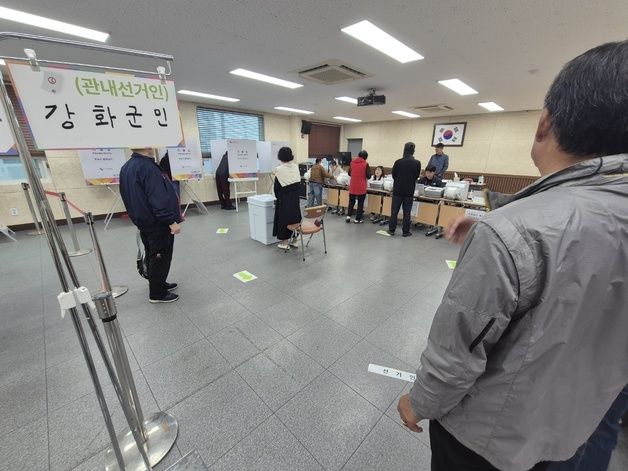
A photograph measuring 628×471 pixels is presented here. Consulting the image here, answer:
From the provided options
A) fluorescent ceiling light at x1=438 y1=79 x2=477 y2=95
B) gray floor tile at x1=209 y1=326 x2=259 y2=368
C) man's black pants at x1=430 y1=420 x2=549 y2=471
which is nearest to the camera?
man's black pants at x1=430 y1=420 x2=549 y2=471

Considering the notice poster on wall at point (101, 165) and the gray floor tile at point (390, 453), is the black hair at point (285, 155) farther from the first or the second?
the notice poster on wall at point (101, 165)

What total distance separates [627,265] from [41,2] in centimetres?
378

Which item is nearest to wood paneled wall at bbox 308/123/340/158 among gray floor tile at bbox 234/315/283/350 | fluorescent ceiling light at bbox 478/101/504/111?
fluorescent ceiling light at bbox 478/101/504/111

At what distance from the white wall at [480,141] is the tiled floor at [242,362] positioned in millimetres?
5965

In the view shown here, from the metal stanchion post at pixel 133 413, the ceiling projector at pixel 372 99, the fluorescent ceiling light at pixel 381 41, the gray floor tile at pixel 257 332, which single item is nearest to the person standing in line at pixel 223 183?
the ceiling projector at pixel 372 99

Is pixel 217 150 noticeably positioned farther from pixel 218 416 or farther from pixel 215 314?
pixel 218 416

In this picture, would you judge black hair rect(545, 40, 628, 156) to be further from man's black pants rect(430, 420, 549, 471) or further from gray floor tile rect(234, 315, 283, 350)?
gray floor tile rect(234, 315, 283, 350)

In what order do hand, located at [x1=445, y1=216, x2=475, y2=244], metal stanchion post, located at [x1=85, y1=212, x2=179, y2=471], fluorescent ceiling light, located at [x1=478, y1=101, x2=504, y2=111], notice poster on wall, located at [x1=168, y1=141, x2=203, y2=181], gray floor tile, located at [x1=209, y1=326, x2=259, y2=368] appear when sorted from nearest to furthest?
hand, located at [x1=445, y1=216, x2=475, y2=244] < metal stanchion post, located at [x1=85, y1=212, x2=179, y2=471] < gray floor tile, located at [x1=209, y1=326, x2=259, y2=368] < notice poster on wall, located at [x1=168, y1=141, x2=203, y2=181] < fluorescent ceiling light, located at [x1=478, y1=101, x2=504, y2=111]

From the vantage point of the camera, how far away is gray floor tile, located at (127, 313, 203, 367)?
1.91m

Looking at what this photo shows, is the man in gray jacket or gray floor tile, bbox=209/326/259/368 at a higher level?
the man in gray jacket

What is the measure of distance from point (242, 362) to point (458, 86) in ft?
17.9

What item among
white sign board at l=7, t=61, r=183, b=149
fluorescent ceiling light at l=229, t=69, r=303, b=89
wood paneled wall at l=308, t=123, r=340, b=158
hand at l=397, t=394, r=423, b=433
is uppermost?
fluorescent ceiling light at l=229, t=69, r=303, b=89

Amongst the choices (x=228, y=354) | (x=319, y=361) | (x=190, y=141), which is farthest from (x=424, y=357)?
(x=190, y=141)

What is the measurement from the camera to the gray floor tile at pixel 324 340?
6.30 ft
